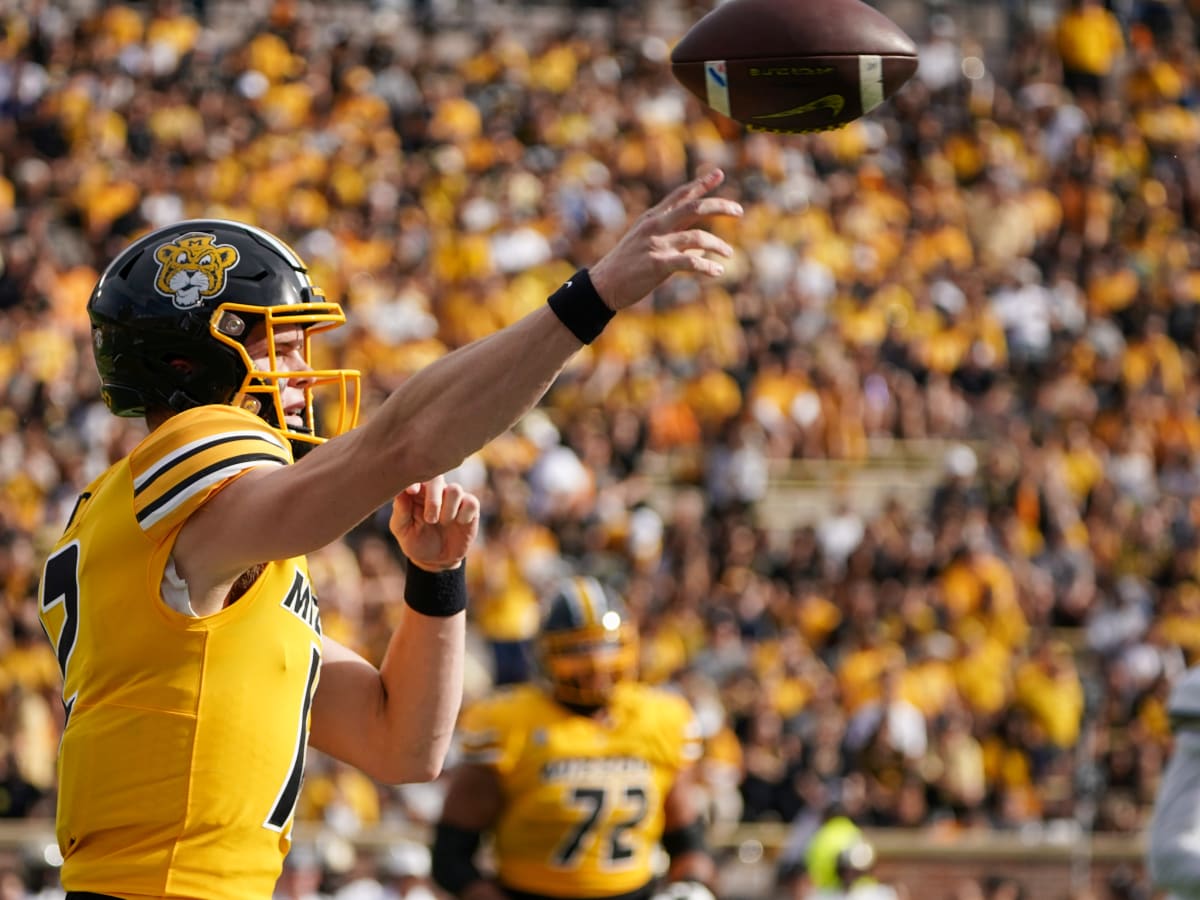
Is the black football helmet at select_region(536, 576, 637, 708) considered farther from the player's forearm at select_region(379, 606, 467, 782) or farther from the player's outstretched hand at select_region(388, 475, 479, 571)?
the player's outstretched hand at select_region(388, 475, 479, 571)

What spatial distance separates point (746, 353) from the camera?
16.4 metres

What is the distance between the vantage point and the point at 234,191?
16141mm

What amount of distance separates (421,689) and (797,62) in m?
1.35

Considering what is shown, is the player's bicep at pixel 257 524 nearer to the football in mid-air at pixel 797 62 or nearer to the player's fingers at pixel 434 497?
the player's fingers at pixel 434 497

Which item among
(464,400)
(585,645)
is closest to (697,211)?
(464,400)

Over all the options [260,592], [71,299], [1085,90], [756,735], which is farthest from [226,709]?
[1085,90]

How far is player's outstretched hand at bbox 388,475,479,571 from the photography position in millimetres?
3607

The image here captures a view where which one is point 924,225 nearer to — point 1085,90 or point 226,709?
point 1085,90

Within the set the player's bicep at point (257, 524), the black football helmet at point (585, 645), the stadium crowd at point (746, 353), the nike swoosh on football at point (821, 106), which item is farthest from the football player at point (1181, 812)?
the stadium crowd at point (746, 353)

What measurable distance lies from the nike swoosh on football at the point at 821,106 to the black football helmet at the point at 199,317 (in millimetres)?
999

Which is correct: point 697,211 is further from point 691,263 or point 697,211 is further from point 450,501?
point 450,501

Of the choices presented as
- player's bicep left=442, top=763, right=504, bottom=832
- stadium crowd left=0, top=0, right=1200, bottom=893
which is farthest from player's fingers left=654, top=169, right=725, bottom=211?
stadium crowd left=0, top=0, right=1200, bottom=893

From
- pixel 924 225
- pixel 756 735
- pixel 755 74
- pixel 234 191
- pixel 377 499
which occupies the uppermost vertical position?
pixel 755 74

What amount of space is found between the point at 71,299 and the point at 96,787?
39.2 feet
